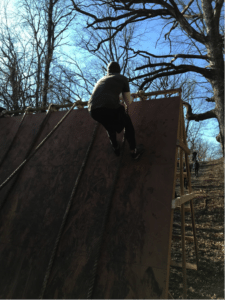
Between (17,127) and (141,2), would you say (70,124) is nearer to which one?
(17,127)

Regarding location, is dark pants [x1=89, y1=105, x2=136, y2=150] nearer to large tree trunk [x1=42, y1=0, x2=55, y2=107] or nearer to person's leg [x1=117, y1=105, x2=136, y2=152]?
person's leg [x1=117, y1=105, x2=136, y2=152]

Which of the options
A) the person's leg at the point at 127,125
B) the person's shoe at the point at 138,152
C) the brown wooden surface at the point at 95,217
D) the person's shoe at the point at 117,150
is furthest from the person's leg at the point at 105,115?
the brown wooden surface at the point at 95,217

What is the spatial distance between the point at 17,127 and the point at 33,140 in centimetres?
87

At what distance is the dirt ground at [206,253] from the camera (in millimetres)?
4625

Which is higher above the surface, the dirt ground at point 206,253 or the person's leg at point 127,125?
the person's leg at point 127,125

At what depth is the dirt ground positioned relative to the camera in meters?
4.62

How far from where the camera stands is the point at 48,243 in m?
3.16

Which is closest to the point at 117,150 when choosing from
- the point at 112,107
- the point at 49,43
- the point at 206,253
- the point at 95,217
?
the point at 112,107

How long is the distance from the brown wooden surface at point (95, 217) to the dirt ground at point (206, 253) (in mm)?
2576

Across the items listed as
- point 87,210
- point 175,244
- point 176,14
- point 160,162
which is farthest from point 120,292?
point 176,14

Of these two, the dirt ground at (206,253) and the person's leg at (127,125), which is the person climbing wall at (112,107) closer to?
the person's leg at (127,125)

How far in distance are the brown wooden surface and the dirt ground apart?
258 centimetres

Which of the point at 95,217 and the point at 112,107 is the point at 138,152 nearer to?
the point at 112,107

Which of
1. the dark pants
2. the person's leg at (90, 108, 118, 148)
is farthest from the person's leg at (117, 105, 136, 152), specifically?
the person's leg at (90, 108, 118, 148)
